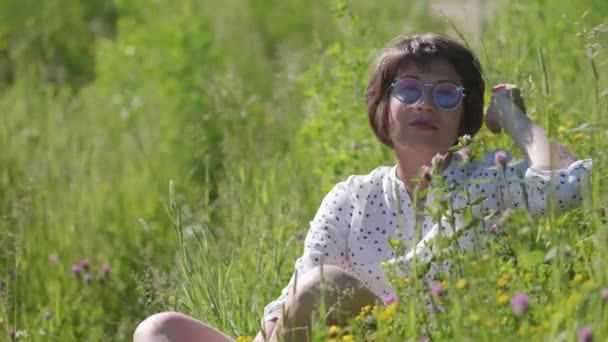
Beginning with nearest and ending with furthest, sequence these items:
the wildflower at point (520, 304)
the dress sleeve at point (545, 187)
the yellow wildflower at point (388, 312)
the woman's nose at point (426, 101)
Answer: the wildflower at point (520, 304) < the yellow wildflower at point (388, 312) < the dress sleeve at point (545, 187) < the woman's nose at point (426, 101)

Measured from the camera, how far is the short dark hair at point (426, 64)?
134 inches

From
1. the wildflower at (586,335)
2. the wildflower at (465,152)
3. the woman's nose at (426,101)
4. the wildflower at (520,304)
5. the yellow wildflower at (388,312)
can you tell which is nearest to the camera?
the wildflower at (586,335)

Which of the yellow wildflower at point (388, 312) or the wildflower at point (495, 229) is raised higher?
the wildflower at point (495, 229)

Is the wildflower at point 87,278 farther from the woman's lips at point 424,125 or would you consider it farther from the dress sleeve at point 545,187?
the dress sleeve at point 545,187

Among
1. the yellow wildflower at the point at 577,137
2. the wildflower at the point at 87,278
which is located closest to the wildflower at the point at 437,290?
the yellow wildflower at the point at 577,137

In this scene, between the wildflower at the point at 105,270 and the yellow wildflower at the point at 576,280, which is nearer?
the yellow wildflower at the point at 576,280

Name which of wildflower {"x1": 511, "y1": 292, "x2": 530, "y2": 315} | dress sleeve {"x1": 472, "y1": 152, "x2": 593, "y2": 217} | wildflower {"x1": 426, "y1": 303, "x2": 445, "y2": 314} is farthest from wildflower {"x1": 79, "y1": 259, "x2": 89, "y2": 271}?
wildflower {"x1": 511, "y1": 292, "x2": 530, "y2": 315}

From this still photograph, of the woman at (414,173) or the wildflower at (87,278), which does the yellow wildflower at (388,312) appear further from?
the wildflower at (87,278)

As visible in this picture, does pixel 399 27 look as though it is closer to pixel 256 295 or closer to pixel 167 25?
pixel 167 25

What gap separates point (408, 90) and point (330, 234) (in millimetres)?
428

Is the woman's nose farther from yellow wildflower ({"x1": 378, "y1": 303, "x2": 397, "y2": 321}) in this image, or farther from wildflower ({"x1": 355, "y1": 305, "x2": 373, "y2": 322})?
yellow wildflower ({"x1": 378, "y1": 303, "x2": 397, "y2": 321})

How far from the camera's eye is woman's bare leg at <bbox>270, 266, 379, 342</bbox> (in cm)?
→ 301

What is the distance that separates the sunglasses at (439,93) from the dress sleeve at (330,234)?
0.32m

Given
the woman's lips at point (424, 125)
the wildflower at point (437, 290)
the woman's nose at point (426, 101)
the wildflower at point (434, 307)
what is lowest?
the wildflower at point (434, 307)
